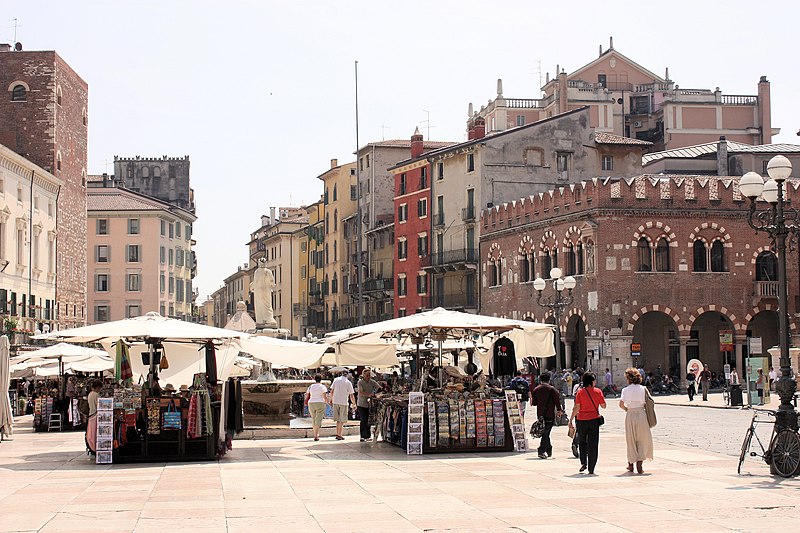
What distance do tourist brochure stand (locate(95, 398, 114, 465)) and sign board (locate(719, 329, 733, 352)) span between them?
3864 centimetres

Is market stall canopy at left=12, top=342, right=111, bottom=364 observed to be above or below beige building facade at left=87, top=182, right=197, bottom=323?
below

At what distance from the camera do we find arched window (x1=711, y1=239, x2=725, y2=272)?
2136 inches

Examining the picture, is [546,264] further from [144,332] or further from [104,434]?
[104,434]

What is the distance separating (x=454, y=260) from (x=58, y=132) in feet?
76.7

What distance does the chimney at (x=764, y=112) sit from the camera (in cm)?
9100

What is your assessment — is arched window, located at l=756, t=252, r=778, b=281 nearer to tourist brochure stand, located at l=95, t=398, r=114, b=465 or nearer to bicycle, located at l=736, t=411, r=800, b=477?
bicycle, located at l=736, t=411, r=800, b=477

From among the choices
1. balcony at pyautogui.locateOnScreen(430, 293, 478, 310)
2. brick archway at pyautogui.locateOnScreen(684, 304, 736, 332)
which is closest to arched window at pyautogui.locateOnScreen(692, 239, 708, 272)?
brick archway at pyautogui.locateOnScreen(684, 304, 736, 332)

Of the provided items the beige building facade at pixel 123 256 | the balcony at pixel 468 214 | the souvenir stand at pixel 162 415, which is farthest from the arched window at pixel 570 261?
the beige building facade at pixel 123 256

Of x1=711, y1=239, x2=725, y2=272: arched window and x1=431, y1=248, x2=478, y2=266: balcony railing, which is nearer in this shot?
x1=711, y1=239, x2=725, y2=272: arched window

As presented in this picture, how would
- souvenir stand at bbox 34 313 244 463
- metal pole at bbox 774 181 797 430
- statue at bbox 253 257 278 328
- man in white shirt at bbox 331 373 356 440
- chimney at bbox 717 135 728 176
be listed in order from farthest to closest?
1. chimney at bbox 717 135 728 176
2. statue at bbox 253 257 278 328
3. man in white shirt at bbox 331 373 356 440
4. souvenir stand at bbox 34 313 244 463
5. metal pole at bbox 774 181 797 430

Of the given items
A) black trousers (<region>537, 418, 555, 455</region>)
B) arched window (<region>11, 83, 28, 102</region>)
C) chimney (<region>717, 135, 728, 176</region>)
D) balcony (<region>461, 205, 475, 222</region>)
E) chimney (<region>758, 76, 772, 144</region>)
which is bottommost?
black trousers (<region>537, 418, 555, 455</region>)

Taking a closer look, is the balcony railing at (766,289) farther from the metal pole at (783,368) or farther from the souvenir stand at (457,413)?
the metal pole at (783,368)

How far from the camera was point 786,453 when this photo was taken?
55.1 ft

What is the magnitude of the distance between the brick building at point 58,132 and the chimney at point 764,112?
51.5m
